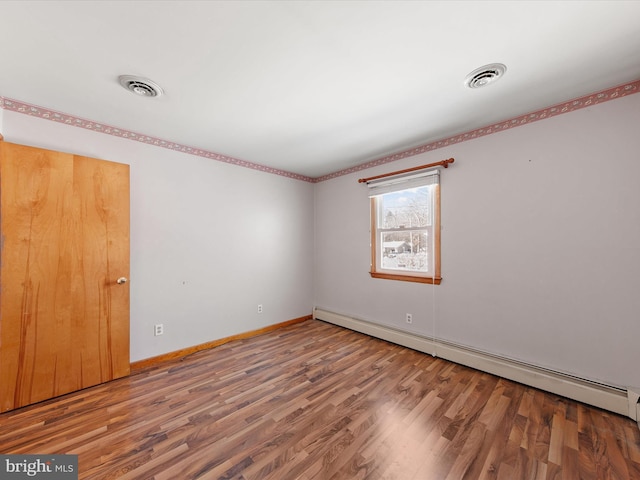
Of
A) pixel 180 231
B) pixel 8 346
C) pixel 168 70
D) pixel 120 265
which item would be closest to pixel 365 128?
pixel 168 70

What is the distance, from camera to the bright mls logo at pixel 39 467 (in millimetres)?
1378

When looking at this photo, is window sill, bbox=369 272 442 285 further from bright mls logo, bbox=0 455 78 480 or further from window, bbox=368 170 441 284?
bright mls logo, bbox=0 455 78 480

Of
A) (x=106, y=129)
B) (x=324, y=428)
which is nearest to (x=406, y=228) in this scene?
(x=324, y=428)

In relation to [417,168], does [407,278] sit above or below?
below

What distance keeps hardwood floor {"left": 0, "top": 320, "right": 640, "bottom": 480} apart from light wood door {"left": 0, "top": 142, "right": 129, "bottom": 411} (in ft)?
0.79

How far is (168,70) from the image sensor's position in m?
1.69

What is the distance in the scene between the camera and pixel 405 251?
10.8ft

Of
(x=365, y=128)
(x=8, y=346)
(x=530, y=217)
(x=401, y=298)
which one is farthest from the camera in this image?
(x=401, y=298)

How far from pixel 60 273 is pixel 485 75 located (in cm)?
378

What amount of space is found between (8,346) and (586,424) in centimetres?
440

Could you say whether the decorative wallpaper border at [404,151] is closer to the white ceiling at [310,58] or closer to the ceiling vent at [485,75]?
the white ceiling at [310,58]

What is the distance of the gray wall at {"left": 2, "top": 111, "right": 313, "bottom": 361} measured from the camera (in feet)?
8.53

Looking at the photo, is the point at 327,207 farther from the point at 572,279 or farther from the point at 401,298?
the point at 572,279

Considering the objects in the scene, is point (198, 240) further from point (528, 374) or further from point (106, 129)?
point (528, 374)
